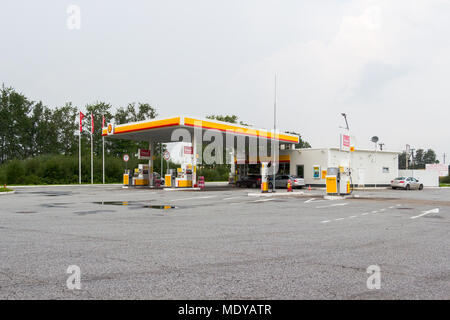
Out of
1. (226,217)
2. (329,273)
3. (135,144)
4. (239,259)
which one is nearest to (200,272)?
(239,259)

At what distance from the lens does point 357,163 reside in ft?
146

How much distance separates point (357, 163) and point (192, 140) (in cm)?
1832

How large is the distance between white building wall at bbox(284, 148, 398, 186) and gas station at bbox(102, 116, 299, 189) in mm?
2125

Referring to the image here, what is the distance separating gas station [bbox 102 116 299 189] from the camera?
3167 centimetres

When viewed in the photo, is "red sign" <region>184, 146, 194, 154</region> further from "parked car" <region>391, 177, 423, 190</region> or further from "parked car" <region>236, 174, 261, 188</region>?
"parked car" <region>391, 177, 423, 190</region>

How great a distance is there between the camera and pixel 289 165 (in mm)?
44781

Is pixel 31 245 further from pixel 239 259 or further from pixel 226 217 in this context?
pixel 226 217

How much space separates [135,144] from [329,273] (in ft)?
203

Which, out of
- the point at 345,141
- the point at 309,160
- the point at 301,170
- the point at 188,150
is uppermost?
the point at 345,141

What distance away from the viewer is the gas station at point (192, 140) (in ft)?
104

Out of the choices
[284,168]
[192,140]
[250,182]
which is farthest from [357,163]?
[192,140]

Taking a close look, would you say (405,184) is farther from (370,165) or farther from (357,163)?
(357,163)

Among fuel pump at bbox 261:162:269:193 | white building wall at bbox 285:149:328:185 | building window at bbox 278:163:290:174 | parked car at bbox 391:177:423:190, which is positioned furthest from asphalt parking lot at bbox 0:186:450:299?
building window at bbox 278:163:290:174

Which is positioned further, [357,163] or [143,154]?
[357,163]
